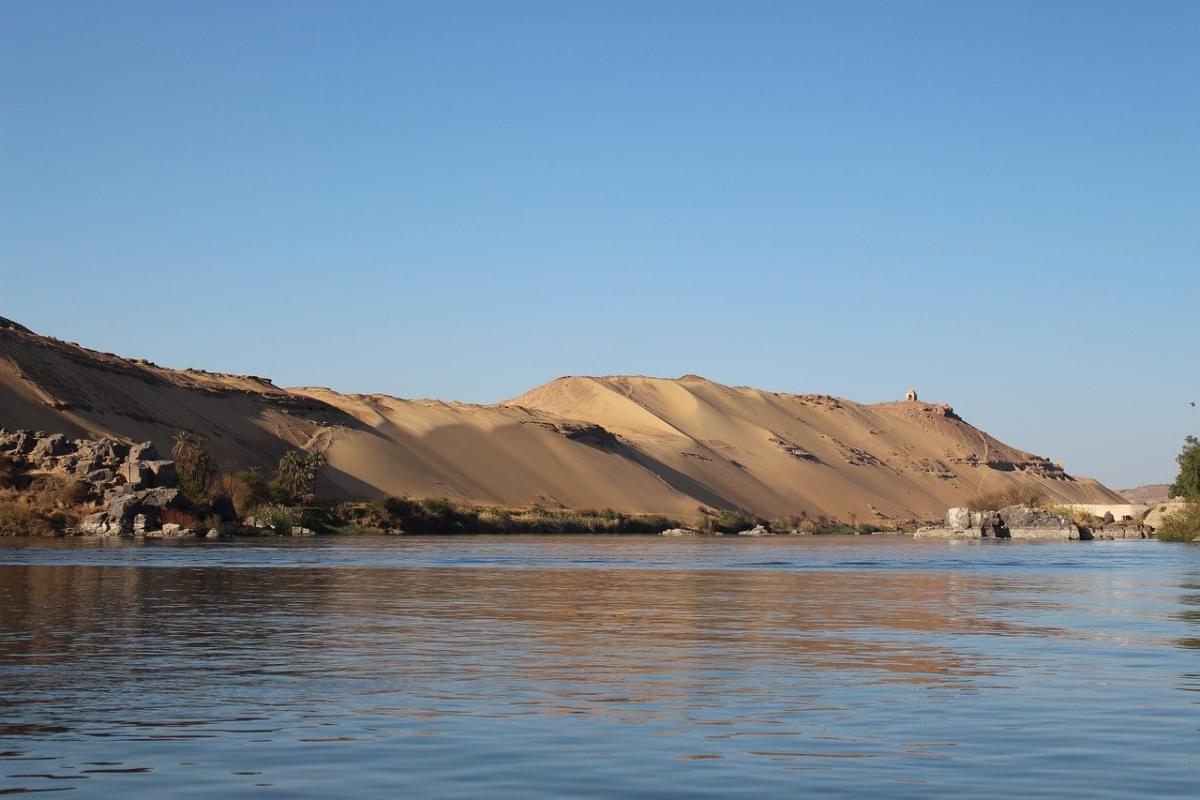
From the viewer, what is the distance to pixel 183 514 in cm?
7062

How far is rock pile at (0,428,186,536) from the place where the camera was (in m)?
68.9

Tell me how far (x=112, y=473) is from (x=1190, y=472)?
6412cm

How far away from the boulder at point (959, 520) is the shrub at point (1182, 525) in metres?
15.3

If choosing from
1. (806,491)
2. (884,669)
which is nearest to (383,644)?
(884,669)

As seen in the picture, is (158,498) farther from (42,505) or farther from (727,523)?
(727,523)

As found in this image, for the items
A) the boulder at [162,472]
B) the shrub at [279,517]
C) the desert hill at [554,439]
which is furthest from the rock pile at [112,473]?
the desert hill at [554,439]

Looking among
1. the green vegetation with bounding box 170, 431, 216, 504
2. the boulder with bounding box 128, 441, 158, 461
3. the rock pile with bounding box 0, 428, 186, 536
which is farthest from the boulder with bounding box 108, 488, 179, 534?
the boulder with bounding box 128, 441, 158, 461

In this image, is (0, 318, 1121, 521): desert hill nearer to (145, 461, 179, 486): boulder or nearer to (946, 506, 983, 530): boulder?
(145, 461, 179, 486): boulder

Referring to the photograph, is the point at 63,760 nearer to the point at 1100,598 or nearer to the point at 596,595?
the point at 596,595

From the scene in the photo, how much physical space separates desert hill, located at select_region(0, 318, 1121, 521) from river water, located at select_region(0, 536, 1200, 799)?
74.8 m

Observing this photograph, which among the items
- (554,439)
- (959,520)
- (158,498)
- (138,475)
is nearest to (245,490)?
(138,475)

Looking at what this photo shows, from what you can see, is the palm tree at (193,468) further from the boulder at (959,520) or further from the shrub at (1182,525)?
the shrub at (1182,525)

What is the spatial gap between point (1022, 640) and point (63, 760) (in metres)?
13.9

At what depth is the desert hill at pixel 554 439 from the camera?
10738 cm
